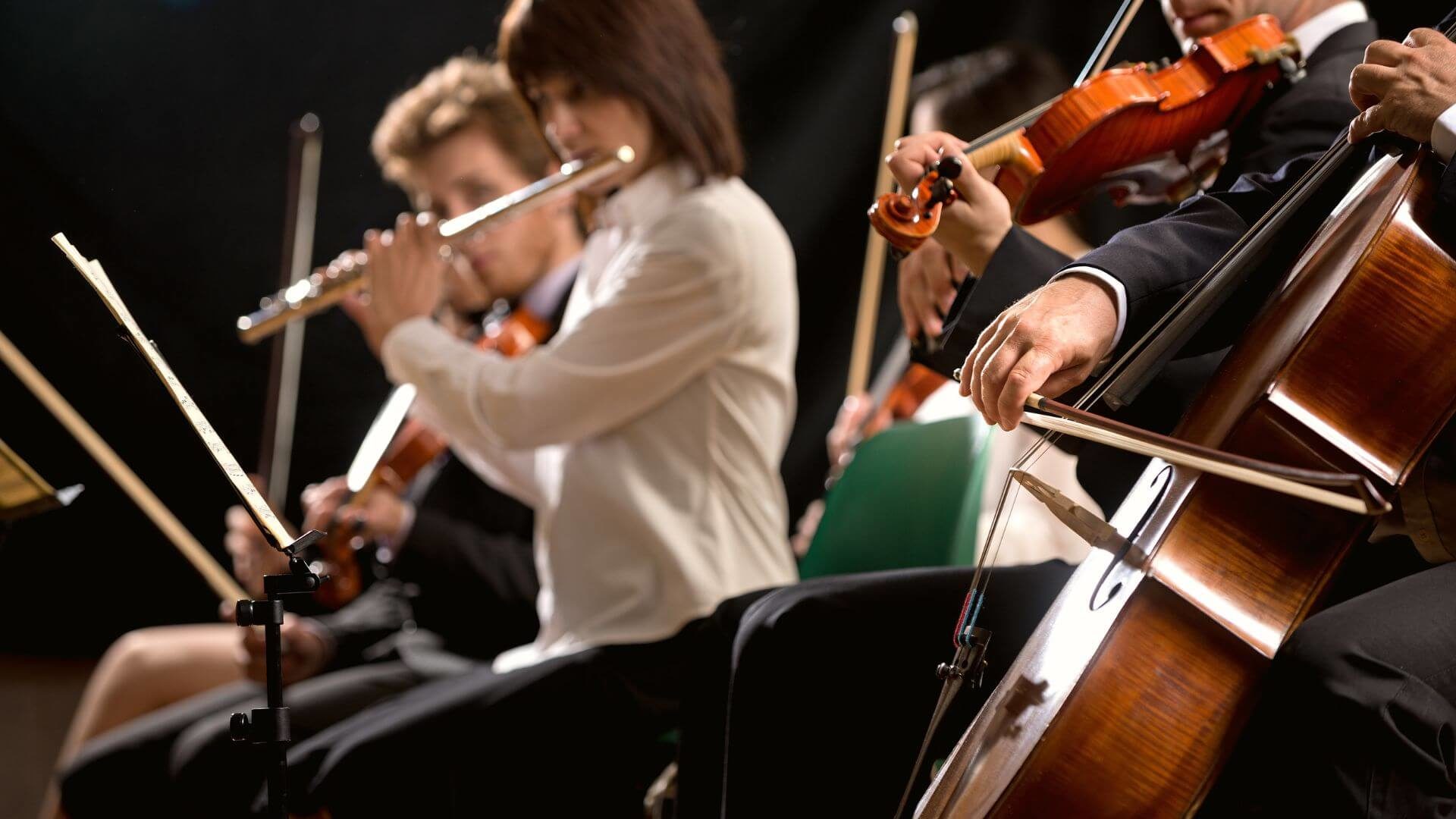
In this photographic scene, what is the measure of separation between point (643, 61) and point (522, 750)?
2.48 feet

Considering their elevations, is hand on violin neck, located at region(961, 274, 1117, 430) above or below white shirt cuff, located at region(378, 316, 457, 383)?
above

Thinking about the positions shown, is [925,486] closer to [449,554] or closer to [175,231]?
[449,554]

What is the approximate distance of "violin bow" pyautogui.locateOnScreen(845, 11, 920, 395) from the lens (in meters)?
2.05

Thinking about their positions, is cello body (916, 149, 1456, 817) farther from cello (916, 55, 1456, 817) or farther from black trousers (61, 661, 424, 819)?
black trousers (61, 661, 424, 819)

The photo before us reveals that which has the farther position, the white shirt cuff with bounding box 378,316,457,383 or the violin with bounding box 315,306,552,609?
the violin with bounding box 315,306,552,609

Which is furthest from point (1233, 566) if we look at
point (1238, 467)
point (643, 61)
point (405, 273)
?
point (405, 273)

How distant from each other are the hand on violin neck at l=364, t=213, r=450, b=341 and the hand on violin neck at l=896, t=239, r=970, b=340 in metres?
0.68

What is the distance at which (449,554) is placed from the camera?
5.69 ft

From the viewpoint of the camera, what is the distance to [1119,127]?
102cm

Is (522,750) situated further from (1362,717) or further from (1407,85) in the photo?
(1407,85)

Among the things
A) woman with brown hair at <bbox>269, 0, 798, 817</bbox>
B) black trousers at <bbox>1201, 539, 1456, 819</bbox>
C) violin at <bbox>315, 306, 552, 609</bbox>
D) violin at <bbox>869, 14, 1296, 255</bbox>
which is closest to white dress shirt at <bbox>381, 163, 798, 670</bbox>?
woman with brown hair at <bbox>269, 0, 798, 817</bbox>

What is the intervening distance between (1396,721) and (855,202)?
1757mm

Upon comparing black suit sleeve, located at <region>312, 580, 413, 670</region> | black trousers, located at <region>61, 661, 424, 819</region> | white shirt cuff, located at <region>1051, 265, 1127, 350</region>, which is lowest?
black suit sleeve, located at <region>312, 580, 413, 670</region>

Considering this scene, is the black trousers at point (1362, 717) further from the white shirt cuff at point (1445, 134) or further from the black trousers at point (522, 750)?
the black trousers at point (522, 750)
